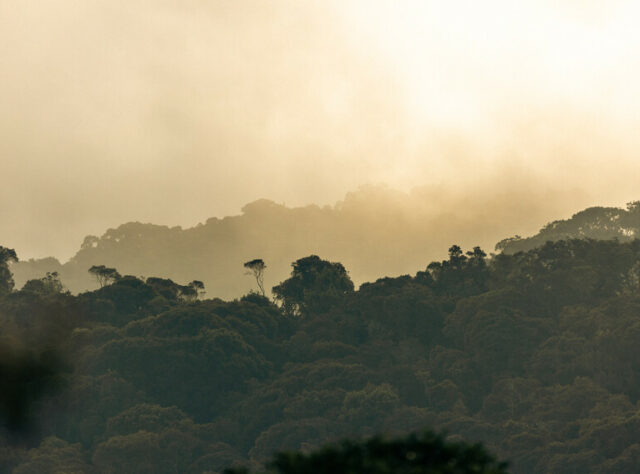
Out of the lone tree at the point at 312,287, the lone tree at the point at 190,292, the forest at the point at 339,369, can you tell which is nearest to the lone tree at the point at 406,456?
the forest at the point at 339,369

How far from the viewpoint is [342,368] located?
14400 cm

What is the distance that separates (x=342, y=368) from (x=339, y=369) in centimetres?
46

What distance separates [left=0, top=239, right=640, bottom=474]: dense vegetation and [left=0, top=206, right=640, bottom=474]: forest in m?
0.26

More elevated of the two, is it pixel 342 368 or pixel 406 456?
pixel 342 368

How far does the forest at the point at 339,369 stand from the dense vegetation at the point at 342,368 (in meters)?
0.26

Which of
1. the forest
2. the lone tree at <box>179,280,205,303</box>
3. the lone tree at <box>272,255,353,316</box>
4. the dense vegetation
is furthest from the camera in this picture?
the lone tree at <box>179,280,205,303</box>

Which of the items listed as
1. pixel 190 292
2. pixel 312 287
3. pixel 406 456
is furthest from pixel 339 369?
pixel 406 456

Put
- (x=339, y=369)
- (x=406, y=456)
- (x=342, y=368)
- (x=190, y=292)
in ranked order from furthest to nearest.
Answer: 1. (x=190, y=292)
2. (x=342, y=368)
3. (x=339, y=369)
4. (x=406, y=456)

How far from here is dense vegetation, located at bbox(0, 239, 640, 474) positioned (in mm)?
125750

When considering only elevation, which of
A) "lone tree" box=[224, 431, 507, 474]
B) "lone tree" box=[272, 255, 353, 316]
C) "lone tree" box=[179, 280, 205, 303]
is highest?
"lone tree" box=[179, 280, 205, 303]

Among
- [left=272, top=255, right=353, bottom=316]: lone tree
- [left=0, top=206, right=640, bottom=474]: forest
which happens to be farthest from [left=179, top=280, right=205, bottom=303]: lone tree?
[left=272, top=255, right=353, bottom=316]: lone tree

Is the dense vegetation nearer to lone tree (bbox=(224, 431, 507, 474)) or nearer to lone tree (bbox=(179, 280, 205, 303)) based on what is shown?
lone tree (bbox=(179, 280, 205, 303))

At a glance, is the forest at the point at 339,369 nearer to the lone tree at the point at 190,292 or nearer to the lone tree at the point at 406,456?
the lone tree at the point at 190,292

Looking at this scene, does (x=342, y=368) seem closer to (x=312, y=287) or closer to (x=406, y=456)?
(x=312, y=287)
